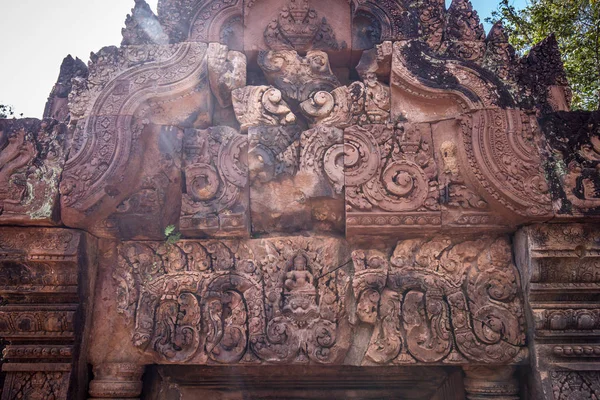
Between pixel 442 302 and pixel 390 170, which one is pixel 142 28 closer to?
pixel 390 170

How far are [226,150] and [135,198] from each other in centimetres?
69

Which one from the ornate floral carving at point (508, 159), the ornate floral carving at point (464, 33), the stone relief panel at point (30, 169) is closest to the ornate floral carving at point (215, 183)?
the stone relief panel at point (30, 169)

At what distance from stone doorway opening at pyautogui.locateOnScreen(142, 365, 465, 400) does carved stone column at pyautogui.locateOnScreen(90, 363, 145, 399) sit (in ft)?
0.55

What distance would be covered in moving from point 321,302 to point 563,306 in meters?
1.49

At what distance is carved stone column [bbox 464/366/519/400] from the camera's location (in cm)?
270

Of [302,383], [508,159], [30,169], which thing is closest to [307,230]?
[302,383]

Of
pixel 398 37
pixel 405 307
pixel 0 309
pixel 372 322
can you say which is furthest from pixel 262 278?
pixel 398 37

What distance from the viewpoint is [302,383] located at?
305cm

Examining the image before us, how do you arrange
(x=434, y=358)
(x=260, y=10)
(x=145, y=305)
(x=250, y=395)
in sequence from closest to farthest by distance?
1. (x=434, y=358)
2. (x=145, y=305)
3. (x=250, y=395)
4. (x=260, y=10)

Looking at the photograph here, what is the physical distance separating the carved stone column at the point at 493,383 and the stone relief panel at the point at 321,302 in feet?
0.43

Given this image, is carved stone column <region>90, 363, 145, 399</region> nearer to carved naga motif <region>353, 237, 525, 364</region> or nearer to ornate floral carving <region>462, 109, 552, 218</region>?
carved naga motif <region>353, 237, 525, 364</region>

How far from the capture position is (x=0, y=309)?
2.69 metres

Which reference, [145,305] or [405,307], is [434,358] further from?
[145,305]

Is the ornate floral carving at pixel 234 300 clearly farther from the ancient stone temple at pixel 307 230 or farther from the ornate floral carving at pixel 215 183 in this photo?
the ornate floral carving at pixel 215 183
